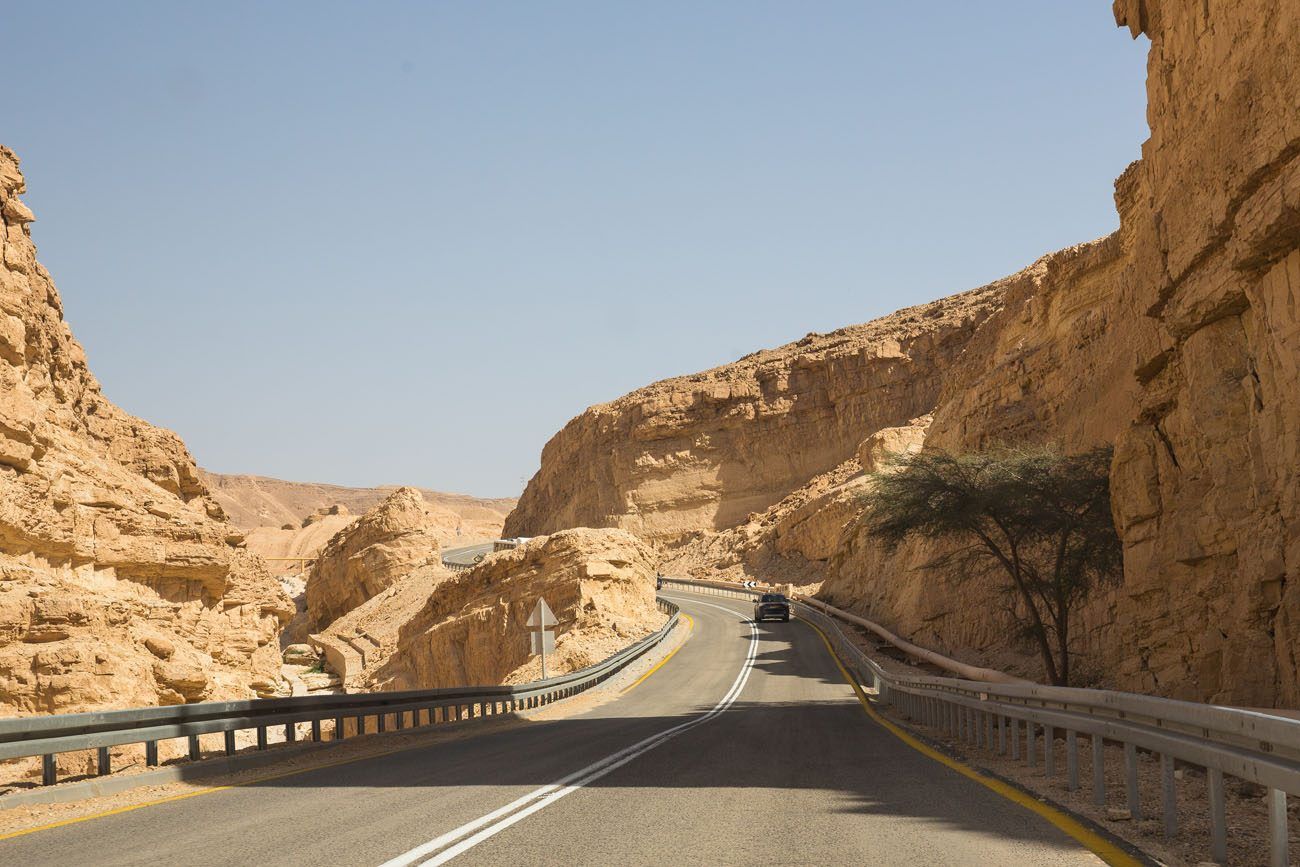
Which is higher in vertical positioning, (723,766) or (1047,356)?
(1047,356)

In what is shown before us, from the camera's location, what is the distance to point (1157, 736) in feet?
26.1

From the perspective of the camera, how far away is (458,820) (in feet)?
28.1

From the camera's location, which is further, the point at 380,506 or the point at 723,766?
the point at 380,506

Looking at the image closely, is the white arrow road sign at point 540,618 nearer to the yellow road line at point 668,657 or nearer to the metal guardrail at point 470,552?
the yellow road line at point 668,657

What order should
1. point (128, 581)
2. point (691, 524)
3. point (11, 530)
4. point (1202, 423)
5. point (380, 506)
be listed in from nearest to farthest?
point (1202, 423), point (11, 530), point (128, 581), point (380, 506), point (691, 524)

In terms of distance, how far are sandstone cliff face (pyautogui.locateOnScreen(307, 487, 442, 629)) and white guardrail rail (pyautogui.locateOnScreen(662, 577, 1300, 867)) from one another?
6589 centimetres

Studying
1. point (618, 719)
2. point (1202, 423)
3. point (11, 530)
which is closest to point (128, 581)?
point (11, 530)

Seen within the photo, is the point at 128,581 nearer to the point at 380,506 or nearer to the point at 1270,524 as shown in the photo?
the point at 1270,524

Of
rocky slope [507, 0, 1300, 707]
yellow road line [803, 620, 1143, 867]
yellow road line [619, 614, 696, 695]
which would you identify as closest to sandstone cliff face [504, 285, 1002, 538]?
yellow road line [619, 614, 696, 695]

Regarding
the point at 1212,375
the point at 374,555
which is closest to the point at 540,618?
the point at 1212,375

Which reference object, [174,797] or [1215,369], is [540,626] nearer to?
[1215,369]

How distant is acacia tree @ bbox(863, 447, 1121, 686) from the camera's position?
25.5 metres

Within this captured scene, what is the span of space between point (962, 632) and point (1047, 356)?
11.3 m

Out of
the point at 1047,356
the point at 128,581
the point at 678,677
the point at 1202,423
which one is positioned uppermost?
the point at 1047,356
